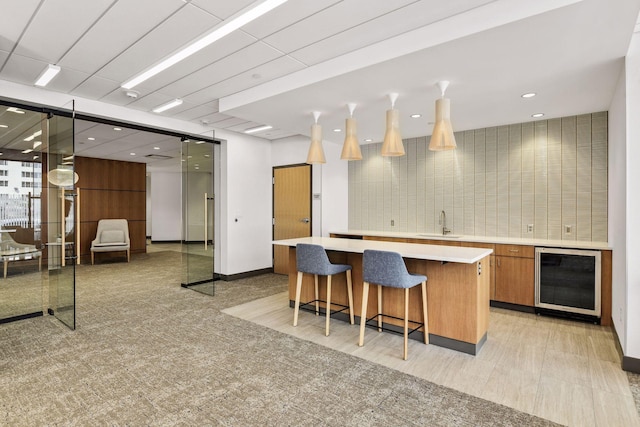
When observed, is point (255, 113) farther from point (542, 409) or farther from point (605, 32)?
point (542, 409)

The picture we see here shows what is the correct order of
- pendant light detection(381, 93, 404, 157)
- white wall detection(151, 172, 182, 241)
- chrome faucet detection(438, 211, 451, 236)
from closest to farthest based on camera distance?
1. pendant light detection(381, 93, 404, 157)
2. chrome faucet detection(438, 211, 451, 236)
3. white wall detection(151, 172, 182, 241)

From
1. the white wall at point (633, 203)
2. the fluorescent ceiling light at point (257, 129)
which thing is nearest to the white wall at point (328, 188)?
the fluorescent ceiling light at point (257, 129)

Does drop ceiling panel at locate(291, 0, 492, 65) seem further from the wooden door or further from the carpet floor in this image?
the wooden door

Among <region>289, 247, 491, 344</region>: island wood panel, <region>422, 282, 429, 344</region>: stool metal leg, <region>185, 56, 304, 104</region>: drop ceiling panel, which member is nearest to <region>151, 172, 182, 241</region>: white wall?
<region>185, 56, 304, 104</region>: drop ceiling panel

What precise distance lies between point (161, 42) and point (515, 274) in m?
4.90

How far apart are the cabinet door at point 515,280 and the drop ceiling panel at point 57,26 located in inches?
200

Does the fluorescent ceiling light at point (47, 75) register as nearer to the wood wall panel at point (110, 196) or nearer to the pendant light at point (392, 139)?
the pendant light at point (392, 139)

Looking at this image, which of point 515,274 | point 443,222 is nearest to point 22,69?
point 443,222

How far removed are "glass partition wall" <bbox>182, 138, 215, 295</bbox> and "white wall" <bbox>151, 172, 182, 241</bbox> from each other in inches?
311

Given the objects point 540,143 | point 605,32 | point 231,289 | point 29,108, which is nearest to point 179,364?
point 231,289

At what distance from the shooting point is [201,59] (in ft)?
11.1

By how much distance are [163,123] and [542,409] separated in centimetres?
589

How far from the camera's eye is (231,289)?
5703 mm

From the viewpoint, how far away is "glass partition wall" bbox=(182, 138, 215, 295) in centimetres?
575
